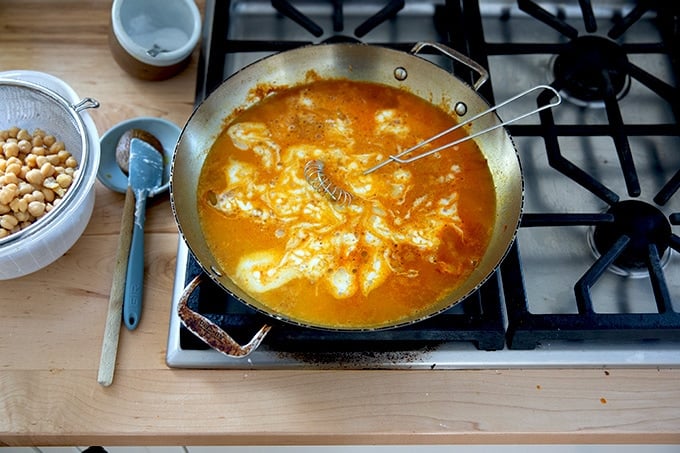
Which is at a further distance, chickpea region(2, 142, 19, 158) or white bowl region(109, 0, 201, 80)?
white bowl region(109, 0, 201, 80)

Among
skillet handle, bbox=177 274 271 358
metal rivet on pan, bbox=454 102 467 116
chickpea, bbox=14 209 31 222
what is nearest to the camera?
skillet handle, bbox=177 274 271 358

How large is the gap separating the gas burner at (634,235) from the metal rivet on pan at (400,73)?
15.3 inches

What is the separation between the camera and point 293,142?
3.84ft

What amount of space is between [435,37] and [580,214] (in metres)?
0.45

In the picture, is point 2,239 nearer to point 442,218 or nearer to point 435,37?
point 442,218

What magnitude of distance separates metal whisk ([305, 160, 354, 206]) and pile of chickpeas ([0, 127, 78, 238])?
35cm

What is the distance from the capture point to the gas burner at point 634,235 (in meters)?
1.08

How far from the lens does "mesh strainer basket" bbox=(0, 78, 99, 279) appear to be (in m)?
1.00

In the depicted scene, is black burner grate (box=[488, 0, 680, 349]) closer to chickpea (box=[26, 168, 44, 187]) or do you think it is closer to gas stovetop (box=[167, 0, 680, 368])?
gas stovetop (box=[167, 0, 680, 368])

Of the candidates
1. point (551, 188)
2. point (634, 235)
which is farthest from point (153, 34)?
point (634, 235)

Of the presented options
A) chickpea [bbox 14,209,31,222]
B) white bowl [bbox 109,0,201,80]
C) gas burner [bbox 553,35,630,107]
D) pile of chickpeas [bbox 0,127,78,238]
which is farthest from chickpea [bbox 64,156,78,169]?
gas burner [bbox 553,35,630,107]

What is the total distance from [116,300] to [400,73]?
1.88ft

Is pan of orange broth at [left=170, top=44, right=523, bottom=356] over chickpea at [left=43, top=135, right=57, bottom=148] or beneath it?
over

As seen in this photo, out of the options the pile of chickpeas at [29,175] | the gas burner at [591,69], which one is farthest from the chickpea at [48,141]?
the gas burner at [591,69]
